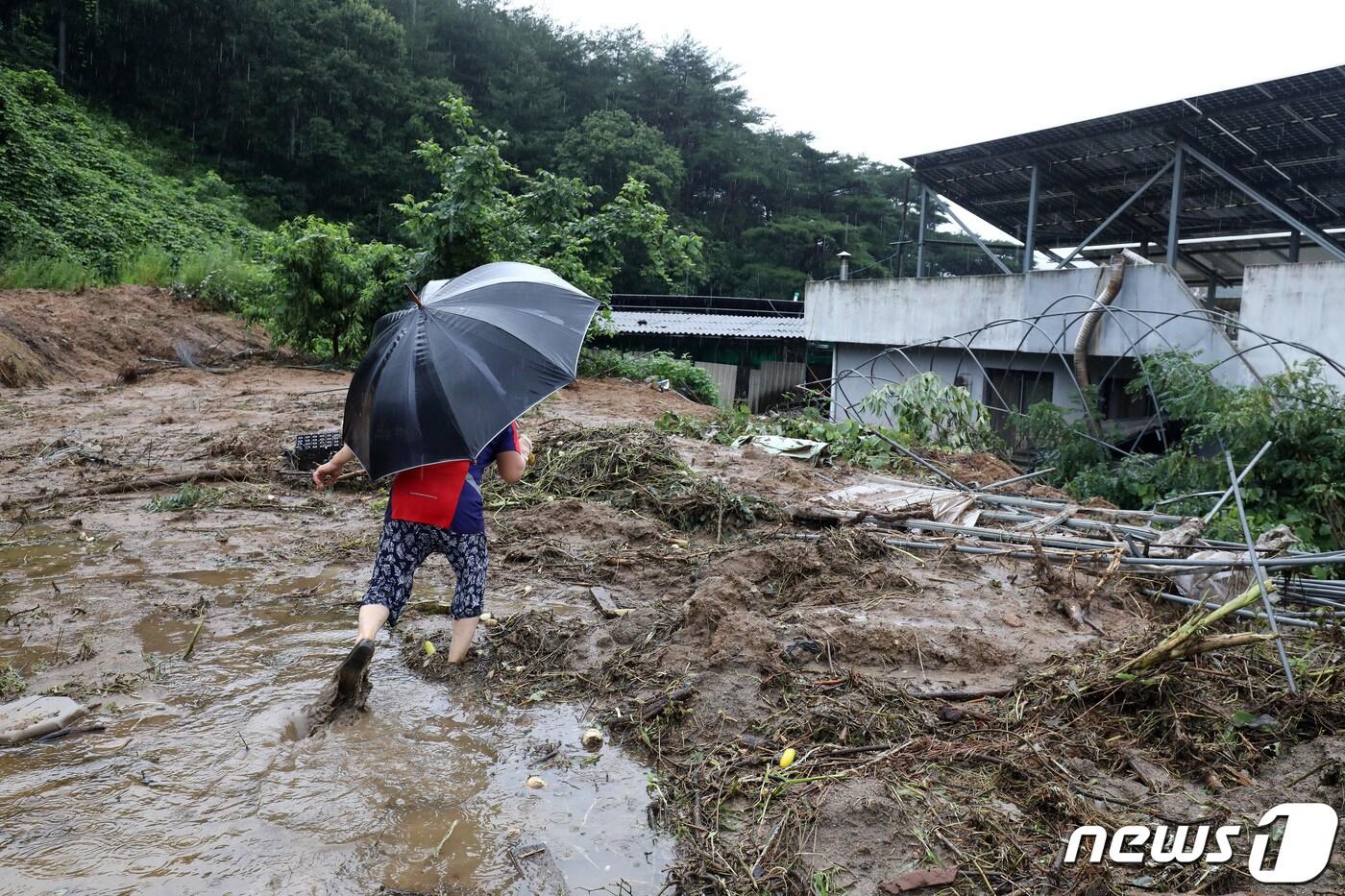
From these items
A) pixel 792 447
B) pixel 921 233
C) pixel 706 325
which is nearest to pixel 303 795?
pixel 792 447

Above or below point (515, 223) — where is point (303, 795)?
below

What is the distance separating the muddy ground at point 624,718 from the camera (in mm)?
2699

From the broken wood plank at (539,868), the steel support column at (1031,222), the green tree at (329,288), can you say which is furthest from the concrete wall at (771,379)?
the broken wood plank at (539,868)

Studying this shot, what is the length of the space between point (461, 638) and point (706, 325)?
2094 centimetres

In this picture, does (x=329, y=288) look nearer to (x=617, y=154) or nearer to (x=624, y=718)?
(x=624, y=718)

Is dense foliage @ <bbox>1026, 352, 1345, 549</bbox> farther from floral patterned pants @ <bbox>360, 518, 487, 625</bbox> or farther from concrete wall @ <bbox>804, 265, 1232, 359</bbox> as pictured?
floral patterned pants @ <bbox>360, 518, 487, 625</bbox>

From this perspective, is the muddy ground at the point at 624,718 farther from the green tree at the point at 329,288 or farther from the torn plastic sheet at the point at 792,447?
the green tree at the point at 329,288

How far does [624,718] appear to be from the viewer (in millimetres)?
3572

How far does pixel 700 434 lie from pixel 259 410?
5543 millimetres

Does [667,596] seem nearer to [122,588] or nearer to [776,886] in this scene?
[776,886]

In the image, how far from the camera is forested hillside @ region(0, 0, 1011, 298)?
3131cm

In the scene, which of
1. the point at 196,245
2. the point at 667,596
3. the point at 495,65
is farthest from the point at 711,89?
the point at 667,596

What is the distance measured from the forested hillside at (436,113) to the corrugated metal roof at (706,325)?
4627 mm

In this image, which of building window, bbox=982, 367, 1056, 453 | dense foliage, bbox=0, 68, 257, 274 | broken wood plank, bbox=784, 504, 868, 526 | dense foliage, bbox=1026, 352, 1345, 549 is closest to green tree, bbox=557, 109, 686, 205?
dense foliage, bbox=0, 68, 257, 274
